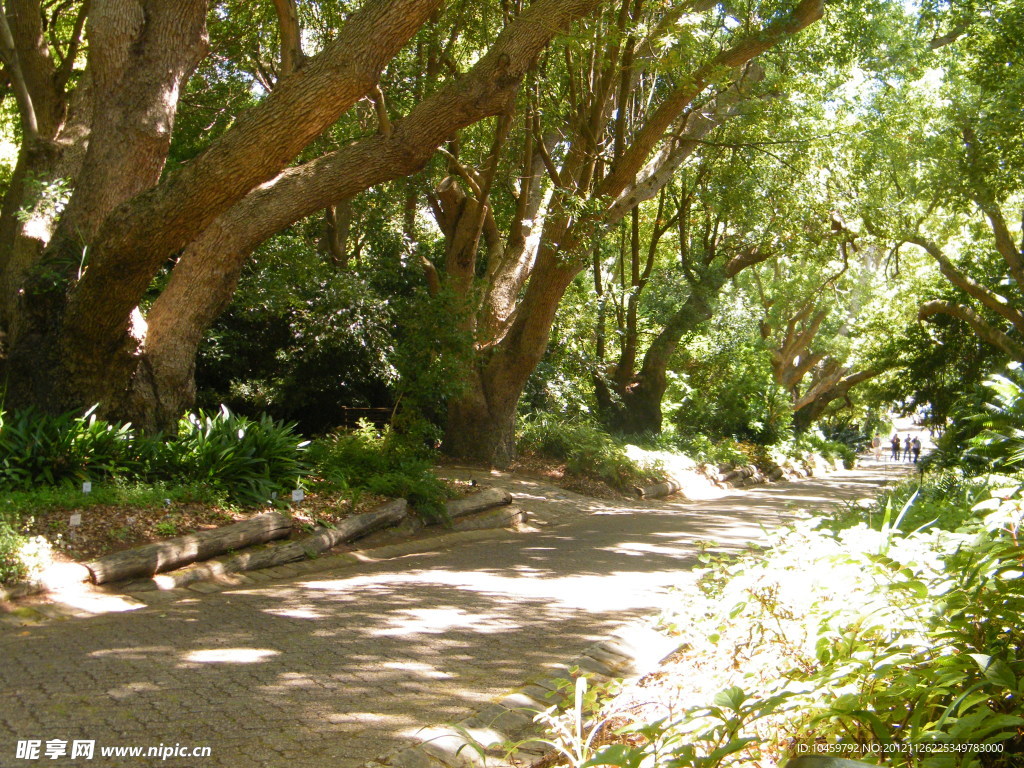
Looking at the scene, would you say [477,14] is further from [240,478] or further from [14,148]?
[14,148]

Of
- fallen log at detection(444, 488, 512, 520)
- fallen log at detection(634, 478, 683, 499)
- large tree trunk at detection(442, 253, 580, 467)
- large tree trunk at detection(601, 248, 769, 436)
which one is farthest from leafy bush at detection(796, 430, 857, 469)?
fallen log at detection(444, 488, 512, 520)

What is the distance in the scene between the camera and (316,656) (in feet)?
18.2

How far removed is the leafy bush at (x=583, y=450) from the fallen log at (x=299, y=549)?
7800 mm

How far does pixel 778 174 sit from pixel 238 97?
10.8m

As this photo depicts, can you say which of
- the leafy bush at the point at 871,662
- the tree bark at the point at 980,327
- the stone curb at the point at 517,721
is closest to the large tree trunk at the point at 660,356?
the tree bark at the point at 980,327

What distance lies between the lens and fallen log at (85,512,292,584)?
724 centimetres

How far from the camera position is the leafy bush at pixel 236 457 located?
374 inches

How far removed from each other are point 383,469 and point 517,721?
7.09 meters

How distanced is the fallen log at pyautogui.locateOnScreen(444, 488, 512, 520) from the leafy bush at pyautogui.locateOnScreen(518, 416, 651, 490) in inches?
211

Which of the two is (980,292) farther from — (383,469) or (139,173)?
(139,173)

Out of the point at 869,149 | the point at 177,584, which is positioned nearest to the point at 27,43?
the point at 177,584

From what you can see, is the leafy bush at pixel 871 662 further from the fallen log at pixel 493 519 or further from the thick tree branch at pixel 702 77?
the thick tree branch at pixel 702 77

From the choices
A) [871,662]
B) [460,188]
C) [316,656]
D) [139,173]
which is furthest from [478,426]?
[871,662]

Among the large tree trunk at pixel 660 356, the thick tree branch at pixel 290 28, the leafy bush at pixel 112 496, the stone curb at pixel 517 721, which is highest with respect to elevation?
the thick tree branch at pixel 290 28
